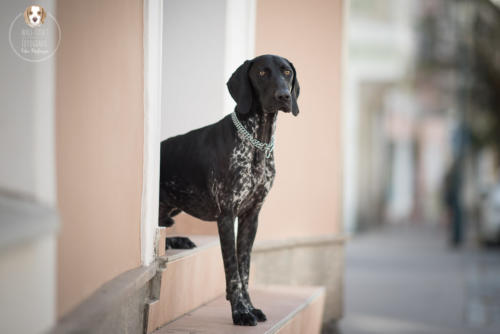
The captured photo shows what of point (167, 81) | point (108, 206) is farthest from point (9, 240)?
point (167, 81)

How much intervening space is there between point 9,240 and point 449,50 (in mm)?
26091

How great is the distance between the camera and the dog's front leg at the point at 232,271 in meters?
4.57

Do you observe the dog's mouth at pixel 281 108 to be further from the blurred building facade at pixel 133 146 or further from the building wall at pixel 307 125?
the building wall at pixel 307 125

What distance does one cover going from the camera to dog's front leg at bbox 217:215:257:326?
457 cm

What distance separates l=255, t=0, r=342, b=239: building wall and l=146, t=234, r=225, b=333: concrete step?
119cm

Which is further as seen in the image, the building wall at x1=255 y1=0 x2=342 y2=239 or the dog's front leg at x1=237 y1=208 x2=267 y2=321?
the building wall at x1=255 y1=0 x2=342 y2=239

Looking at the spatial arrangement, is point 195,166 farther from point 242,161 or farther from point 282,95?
point 282,95

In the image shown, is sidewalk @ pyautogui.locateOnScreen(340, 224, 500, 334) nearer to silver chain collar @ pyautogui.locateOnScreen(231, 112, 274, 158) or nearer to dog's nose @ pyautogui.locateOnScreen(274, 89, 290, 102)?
silver chain collar @ pyautogui.locateOnScreen(231, 112, 274, 158)

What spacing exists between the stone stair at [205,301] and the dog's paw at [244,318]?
0.05 meters

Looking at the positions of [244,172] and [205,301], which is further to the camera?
[205,301]

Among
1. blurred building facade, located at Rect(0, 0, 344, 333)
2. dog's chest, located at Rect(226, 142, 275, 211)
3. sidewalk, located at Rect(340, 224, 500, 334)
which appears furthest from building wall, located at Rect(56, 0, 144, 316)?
sidewalk, located at Rect(340, 224, 500, 334)

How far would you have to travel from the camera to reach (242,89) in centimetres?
449

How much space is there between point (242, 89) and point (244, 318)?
1.37m

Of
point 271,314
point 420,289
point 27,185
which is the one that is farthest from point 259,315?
point 420,289
